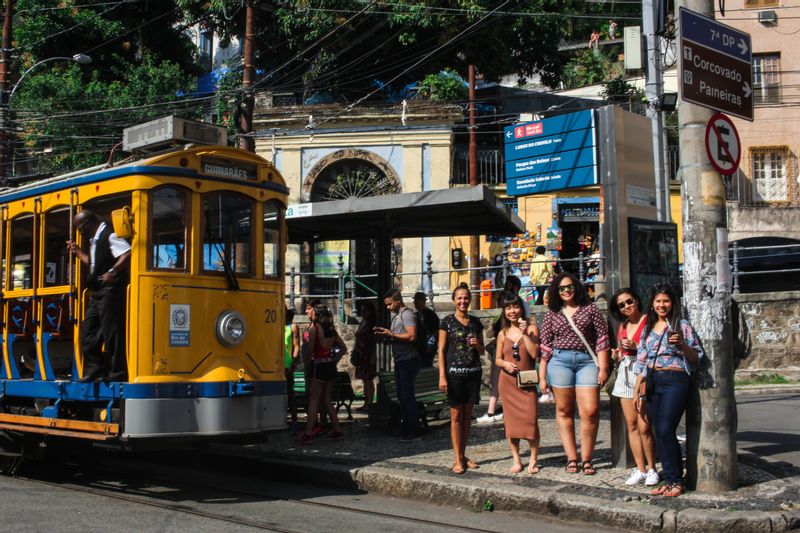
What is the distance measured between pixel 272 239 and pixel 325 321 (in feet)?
6.69

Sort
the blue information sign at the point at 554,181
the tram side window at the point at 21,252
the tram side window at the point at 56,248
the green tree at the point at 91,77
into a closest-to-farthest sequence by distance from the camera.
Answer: the blue information sign at the point at 554,181 < the tram side window at the point at 56,248 < the tram side window at the point at 21,252 < the green tree at the point at 91,77

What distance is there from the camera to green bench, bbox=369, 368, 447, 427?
11.1 metres

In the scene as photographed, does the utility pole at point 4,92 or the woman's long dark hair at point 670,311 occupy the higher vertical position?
the utility pole at point 4,92

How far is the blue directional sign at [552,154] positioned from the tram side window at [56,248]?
5.00m

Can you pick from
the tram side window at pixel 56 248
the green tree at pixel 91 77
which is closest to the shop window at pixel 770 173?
the green tree at pixel 91 77

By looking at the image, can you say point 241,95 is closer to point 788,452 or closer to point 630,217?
point 630,217

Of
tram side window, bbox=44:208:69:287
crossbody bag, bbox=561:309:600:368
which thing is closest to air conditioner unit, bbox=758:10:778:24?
crossbody bag, bbox=561:309:600:368

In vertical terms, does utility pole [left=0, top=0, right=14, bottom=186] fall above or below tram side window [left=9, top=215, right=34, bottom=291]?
above

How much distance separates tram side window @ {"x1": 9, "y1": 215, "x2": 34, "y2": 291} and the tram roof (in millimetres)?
3318

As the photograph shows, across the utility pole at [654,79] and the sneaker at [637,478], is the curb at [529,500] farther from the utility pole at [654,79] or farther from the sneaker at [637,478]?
the utility pole at [654,79]

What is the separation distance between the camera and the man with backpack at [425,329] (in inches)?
425

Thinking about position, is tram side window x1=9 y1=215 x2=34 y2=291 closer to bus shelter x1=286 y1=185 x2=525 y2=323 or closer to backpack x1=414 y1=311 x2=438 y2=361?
bus shelter x1=286 y1=185 x2=525 y2=323

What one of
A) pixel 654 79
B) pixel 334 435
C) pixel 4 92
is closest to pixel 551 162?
pixel 334 435

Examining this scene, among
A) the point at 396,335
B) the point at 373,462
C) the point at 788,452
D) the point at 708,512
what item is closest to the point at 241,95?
the point at 396,335
